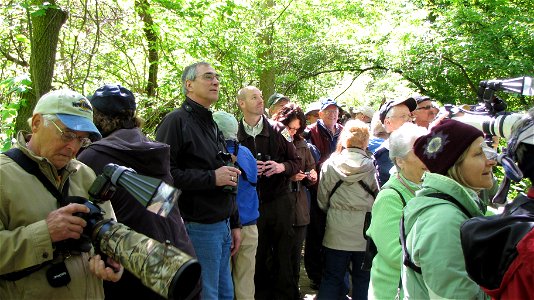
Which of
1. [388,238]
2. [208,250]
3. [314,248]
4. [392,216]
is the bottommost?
[314,248]

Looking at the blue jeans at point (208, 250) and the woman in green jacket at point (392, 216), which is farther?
the blue jeans at point (208, 250)

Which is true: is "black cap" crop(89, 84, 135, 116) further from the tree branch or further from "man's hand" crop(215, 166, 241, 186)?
the tree branch

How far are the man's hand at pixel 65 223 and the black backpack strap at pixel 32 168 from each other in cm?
16

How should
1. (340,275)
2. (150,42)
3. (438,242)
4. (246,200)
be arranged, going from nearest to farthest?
1. (438,242)
2. (246,200)
3. (340,275)
4. (150,42)

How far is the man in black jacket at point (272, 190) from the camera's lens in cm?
483

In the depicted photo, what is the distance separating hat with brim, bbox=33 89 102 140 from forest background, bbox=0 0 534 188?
2.16 m

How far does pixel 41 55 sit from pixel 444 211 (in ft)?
14.4

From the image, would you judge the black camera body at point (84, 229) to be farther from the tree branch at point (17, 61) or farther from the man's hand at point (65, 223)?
the tree branch at point (17, 61)

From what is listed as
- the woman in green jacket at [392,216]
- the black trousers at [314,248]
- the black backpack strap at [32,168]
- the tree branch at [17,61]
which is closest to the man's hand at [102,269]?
the black backpack strap at [32,168]

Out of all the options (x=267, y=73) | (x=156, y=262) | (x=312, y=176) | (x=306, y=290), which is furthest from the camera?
(x=267, y=73)

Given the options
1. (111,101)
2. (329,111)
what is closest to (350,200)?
(329,111)

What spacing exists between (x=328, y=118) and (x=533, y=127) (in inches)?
191

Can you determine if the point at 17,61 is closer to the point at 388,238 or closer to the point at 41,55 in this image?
the point at 41,55

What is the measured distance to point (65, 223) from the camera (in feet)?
6.54
